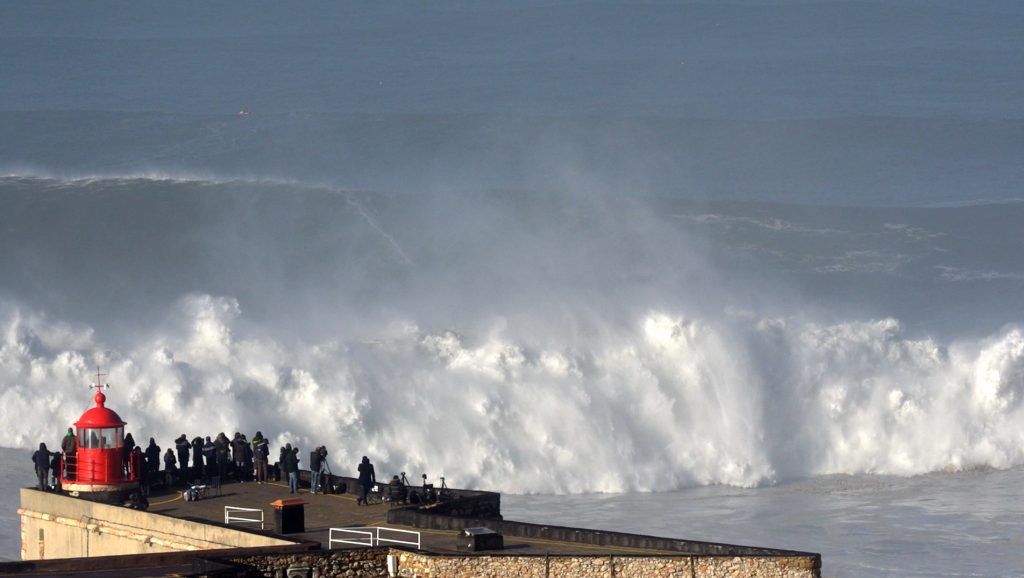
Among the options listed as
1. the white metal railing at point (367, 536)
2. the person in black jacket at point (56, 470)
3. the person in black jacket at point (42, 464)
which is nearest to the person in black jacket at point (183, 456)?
the person in black jacket at point (56, 470)

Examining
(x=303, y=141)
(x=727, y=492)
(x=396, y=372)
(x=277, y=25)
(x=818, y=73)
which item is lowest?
(x=727, y=492)

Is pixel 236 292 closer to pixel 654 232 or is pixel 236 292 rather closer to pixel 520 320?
pixel 520 320

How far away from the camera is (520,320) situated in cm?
4466

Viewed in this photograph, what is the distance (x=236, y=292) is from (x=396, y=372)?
9.18m

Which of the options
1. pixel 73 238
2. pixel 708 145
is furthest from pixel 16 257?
pixel 708 145

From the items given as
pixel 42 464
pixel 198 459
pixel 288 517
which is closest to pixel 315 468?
pixel 198 459

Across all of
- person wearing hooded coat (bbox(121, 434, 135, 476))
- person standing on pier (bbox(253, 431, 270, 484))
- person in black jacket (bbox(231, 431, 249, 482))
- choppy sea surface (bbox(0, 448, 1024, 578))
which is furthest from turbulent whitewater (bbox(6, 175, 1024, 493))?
person wearing hooded coat (bbox(121, 434, 135, 476))

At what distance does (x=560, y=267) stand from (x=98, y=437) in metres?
28.0

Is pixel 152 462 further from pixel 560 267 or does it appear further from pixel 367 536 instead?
pixel 560 267

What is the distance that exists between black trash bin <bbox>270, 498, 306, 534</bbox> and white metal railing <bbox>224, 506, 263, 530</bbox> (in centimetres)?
35

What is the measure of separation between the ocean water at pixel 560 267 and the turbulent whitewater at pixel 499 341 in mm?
104

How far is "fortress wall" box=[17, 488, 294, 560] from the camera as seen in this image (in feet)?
70.1

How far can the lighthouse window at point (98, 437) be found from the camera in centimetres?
2422

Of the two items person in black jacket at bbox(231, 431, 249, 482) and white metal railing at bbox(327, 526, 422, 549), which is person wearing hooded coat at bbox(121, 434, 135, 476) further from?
white metal railing at bbox(327, 526, 422, 549)
